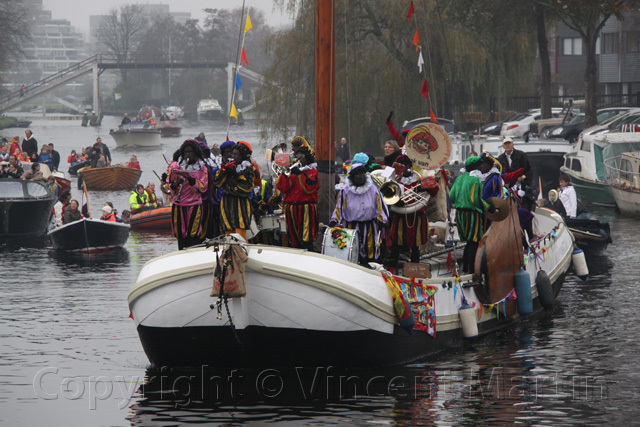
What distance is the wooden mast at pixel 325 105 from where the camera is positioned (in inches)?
526

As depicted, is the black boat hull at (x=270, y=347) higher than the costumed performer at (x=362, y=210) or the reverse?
the reverse

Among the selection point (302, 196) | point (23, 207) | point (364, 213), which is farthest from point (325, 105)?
point (23, 207)

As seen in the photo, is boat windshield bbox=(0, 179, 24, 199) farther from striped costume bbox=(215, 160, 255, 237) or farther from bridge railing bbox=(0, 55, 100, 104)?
bridge railing bbox=(0, 55, 100, 104)

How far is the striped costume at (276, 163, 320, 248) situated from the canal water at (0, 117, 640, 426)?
1785 millimetres

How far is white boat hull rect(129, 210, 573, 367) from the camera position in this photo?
443 inches

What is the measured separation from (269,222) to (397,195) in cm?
160

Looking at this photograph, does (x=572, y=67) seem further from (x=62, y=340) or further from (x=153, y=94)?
(x=153, y=94)

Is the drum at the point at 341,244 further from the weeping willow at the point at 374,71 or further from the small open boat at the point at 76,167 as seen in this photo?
the small open boat at the point at 76,167

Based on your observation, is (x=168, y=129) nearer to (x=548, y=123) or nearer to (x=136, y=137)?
(x=136, y=137)

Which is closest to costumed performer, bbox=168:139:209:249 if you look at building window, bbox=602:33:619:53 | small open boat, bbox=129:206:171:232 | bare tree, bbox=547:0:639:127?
small open boat, bbox=129:206:171:232

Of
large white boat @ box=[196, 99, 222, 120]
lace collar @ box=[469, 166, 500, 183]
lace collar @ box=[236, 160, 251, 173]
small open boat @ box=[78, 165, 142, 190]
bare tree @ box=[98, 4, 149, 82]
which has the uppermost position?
bare tree @ box=[98, 4, 149, 82]

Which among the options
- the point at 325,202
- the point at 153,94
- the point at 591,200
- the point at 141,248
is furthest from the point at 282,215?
the point at 153,94

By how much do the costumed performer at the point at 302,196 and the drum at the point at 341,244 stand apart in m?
0.55

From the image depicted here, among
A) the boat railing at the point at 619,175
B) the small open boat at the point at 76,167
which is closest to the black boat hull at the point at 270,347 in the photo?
the boat railing at the point at 619,175
